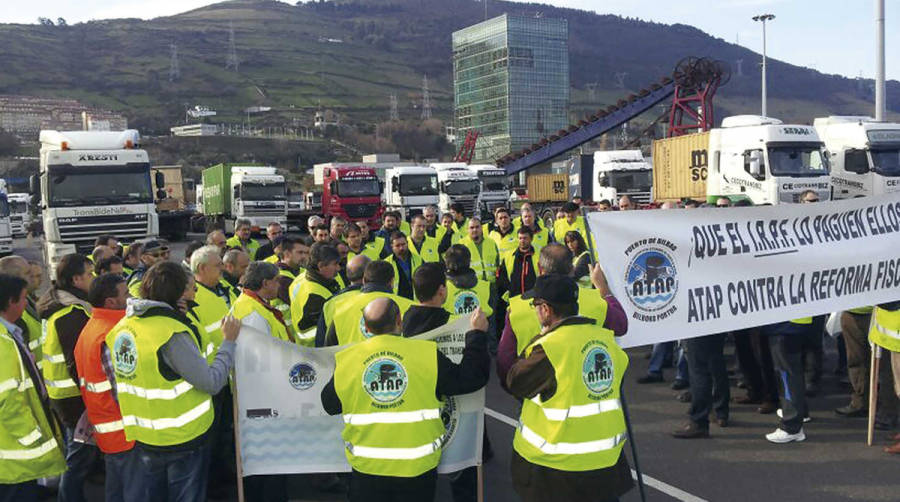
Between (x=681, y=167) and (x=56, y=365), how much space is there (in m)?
18.4

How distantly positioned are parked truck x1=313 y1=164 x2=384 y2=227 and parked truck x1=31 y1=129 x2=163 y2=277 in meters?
13.7

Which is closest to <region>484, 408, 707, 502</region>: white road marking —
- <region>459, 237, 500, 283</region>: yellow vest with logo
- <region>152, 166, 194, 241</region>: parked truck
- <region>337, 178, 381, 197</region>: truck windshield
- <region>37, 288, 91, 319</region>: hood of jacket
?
<region>37, 288, 91, 319</region>: hood of jacket

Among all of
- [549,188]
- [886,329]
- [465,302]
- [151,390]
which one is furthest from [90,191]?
[549,188]

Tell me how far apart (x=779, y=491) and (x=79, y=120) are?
409ft

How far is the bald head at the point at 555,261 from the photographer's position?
540 cm

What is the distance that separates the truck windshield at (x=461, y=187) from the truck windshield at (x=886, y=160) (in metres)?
15.6

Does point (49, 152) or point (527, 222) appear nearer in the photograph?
point (527, 222)

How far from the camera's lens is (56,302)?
17.8 ft

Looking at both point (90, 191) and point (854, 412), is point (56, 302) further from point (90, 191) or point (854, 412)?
point (90, 191)

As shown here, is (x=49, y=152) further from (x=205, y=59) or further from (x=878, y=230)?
(x=205, y=59)

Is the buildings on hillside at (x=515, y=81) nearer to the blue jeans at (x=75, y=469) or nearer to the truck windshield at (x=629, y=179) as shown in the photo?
the truck windshield at (x=629, y=179)

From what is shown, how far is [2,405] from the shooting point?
4160 millimetres

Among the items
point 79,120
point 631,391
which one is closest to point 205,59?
point 79,120

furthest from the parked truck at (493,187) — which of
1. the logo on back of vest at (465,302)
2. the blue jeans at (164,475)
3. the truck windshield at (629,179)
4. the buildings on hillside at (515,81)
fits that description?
the buildings on hillside at (515,81)
